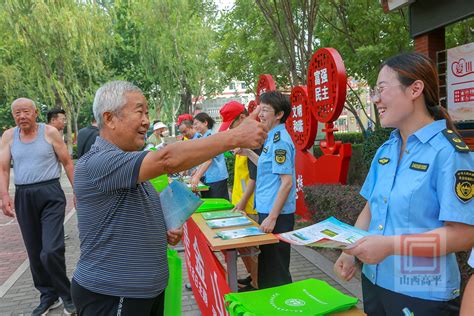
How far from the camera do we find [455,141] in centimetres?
142

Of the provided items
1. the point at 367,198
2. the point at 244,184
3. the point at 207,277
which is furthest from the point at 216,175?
the point at 367,198

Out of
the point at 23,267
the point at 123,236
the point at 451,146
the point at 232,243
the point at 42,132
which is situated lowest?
the point at 23,267

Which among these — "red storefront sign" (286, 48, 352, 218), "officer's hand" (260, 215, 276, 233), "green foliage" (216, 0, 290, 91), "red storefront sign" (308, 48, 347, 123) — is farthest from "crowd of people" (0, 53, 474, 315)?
"green foliage" (216, 0, 290, 91)

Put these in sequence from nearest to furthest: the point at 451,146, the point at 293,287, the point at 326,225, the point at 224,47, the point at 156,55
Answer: the point at 451,146 → the point at 326,225 → the point at 293,287 → the point at 224,47 → the point at 156,55

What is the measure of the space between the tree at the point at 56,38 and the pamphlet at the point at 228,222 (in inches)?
566

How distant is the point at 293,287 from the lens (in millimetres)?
2039

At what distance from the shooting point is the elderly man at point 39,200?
11.3 ft

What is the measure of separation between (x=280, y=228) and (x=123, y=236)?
1564 millimetres

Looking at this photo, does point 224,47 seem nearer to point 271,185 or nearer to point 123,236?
point 271,185

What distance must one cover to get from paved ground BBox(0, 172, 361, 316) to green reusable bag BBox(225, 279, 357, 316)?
1743 mm

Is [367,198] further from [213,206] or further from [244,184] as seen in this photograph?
[244,184]

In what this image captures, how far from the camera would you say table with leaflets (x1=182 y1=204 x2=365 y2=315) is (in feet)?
7.87

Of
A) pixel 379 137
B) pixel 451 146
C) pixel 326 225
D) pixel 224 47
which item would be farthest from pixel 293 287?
pixel 224 47

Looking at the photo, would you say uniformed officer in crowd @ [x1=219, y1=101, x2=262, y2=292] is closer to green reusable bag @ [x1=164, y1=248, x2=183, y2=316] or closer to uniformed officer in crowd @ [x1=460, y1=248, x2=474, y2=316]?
green reusable bag @ [x1=164, y1=248, x2=183, y2=316]
